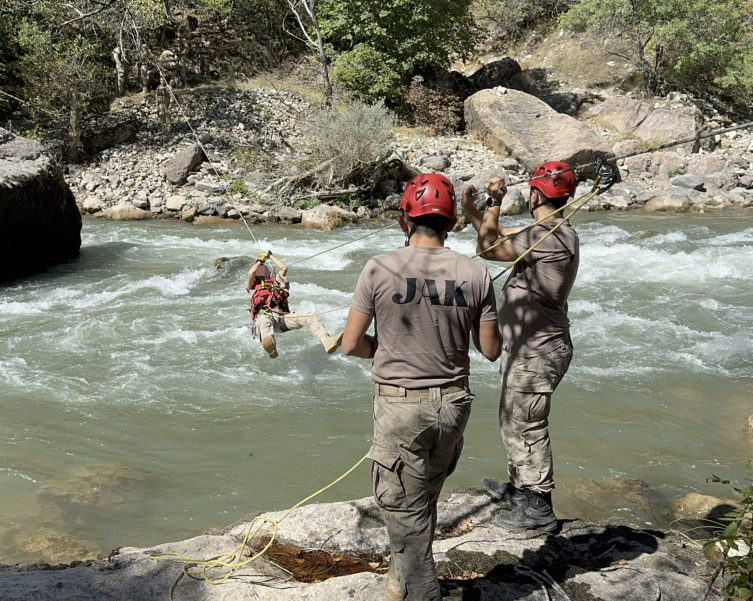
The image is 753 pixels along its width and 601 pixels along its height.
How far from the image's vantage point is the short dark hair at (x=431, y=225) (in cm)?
273

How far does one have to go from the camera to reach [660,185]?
1914 centimetres

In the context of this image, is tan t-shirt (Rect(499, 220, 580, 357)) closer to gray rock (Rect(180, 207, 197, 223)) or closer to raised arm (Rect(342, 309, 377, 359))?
raised arm (Rect(342, 309, 377, 359))

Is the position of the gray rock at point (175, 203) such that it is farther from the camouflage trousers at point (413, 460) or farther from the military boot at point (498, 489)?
the camouflage trousers at point (413, 460)

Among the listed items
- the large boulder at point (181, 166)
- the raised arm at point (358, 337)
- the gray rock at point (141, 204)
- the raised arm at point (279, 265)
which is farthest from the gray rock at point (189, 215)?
the raised arm at point (358, 337)

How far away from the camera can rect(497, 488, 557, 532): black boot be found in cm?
372

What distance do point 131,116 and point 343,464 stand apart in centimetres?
1926

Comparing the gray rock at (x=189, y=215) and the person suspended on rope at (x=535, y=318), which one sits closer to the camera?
the person suspended on rope at (x=535, y=318)

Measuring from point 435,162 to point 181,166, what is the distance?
7106 millimetres

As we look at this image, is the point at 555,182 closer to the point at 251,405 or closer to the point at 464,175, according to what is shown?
the point at 251,405

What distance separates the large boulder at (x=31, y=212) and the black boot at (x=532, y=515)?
9974mm

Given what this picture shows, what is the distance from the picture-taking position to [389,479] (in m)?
2.66

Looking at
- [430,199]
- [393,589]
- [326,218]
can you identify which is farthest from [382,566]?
[326,218]

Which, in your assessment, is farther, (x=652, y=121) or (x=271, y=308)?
(x=652, y=121)

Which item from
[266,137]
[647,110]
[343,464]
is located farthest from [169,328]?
[647,110]
